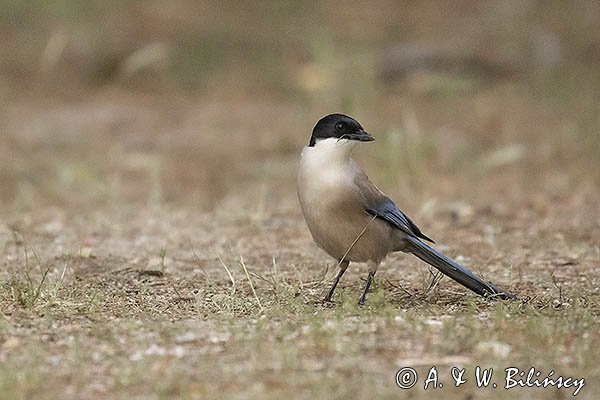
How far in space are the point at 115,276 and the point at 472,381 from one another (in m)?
2.48

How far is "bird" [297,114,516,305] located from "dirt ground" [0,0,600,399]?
176mm

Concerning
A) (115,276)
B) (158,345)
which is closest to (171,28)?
(115,276)

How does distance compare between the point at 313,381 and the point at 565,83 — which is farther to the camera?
the point at 565,83

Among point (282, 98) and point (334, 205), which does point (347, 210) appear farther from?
point (282, 98)

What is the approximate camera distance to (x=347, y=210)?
16.9 feet

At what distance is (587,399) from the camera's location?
3.67 m

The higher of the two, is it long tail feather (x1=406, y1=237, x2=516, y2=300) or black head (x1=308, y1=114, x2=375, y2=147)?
black head (x1=308, y1=114, x2=375, y2=147)

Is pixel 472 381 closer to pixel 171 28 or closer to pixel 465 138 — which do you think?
pixel 465 138

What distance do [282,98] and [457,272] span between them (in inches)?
272

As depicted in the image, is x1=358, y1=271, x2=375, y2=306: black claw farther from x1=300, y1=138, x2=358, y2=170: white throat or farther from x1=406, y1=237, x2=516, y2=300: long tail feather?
x1=300, y1=138, x2=358, y2=170: white throat

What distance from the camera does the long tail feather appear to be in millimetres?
5184

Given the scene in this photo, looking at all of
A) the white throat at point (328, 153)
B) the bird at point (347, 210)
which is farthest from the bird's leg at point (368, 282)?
the white throat at point (328, 153)

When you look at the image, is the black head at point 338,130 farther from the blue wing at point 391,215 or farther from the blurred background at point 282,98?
the blurred background at point 282,98

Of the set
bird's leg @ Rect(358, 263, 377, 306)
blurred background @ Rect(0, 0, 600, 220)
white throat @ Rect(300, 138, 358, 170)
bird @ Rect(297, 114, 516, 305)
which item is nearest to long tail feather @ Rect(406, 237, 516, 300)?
bird @ Rect(297, 114, 516, 305)
